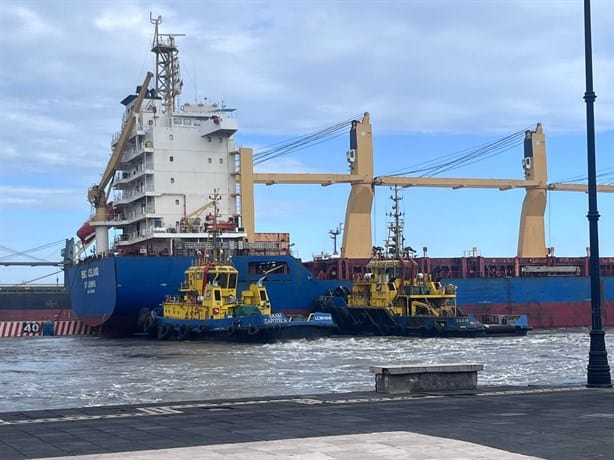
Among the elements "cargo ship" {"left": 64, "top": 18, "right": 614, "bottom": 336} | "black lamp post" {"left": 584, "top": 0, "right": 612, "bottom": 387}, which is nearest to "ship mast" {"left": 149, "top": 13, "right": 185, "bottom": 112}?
"cargo ship" {"left": 64, "top": 18, "right": 614, "bottom": 336}

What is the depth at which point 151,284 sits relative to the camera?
39125 millimetres

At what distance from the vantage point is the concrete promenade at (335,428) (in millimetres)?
6785

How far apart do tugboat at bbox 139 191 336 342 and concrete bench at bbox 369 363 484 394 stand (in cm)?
2044

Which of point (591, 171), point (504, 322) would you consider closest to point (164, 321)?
point (504, 322)

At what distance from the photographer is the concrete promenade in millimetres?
6785

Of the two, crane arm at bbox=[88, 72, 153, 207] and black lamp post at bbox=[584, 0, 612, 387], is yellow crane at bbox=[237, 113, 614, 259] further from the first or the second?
black lamp post at bbox=[584, 0, 612, 387]

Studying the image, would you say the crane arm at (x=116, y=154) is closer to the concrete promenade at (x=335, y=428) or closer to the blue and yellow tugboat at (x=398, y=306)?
the blue and yellow tugboat at (x=398, y=306)

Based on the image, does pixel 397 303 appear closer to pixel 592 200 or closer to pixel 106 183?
Result: pixel 106 183

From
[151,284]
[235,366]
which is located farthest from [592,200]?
[151,284]

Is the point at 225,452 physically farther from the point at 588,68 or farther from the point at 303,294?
the point at 303,294

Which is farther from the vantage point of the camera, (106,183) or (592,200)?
(106,183)

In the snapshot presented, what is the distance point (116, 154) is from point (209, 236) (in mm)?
8437

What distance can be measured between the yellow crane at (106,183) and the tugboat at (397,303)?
12365 mm

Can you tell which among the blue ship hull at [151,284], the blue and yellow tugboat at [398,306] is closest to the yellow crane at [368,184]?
the blue ship hull at [151,284]
